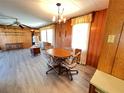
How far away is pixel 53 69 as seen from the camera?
3.03 meters

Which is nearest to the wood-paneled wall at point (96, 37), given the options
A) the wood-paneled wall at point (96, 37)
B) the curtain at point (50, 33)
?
the wood-paneled wall at point (96, 37)

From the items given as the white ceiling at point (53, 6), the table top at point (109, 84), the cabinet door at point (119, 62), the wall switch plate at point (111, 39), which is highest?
the white ceiling at point (53, 6)

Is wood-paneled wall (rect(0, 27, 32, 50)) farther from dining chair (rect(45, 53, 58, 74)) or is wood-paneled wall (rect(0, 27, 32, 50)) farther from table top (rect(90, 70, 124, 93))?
table top (rect(90, 70, 124, 93))

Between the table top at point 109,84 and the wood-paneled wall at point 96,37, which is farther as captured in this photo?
the wood-paneled wall at point 96,37

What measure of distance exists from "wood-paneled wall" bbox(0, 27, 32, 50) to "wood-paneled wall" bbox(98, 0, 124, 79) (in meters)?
8.09

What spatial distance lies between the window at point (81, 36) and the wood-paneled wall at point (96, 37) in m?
0.19

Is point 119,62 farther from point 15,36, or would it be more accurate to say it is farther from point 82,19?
point 15,36

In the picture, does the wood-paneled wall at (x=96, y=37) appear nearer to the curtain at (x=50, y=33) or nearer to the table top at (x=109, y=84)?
the table top at (x=109, y=84)

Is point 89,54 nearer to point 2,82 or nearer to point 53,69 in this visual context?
point 53,69

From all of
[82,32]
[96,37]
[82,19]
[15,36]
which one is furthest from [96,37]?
[15,36]

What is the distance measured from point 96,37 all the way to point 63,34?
2276 mm

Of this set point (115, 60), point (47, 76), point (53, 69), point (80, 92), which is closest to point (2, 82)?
point (47, 76)

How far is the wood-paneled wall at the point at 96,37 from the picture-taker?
9.37 feet

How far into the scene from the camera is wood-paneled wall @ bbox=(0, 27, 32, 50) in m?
6.70
